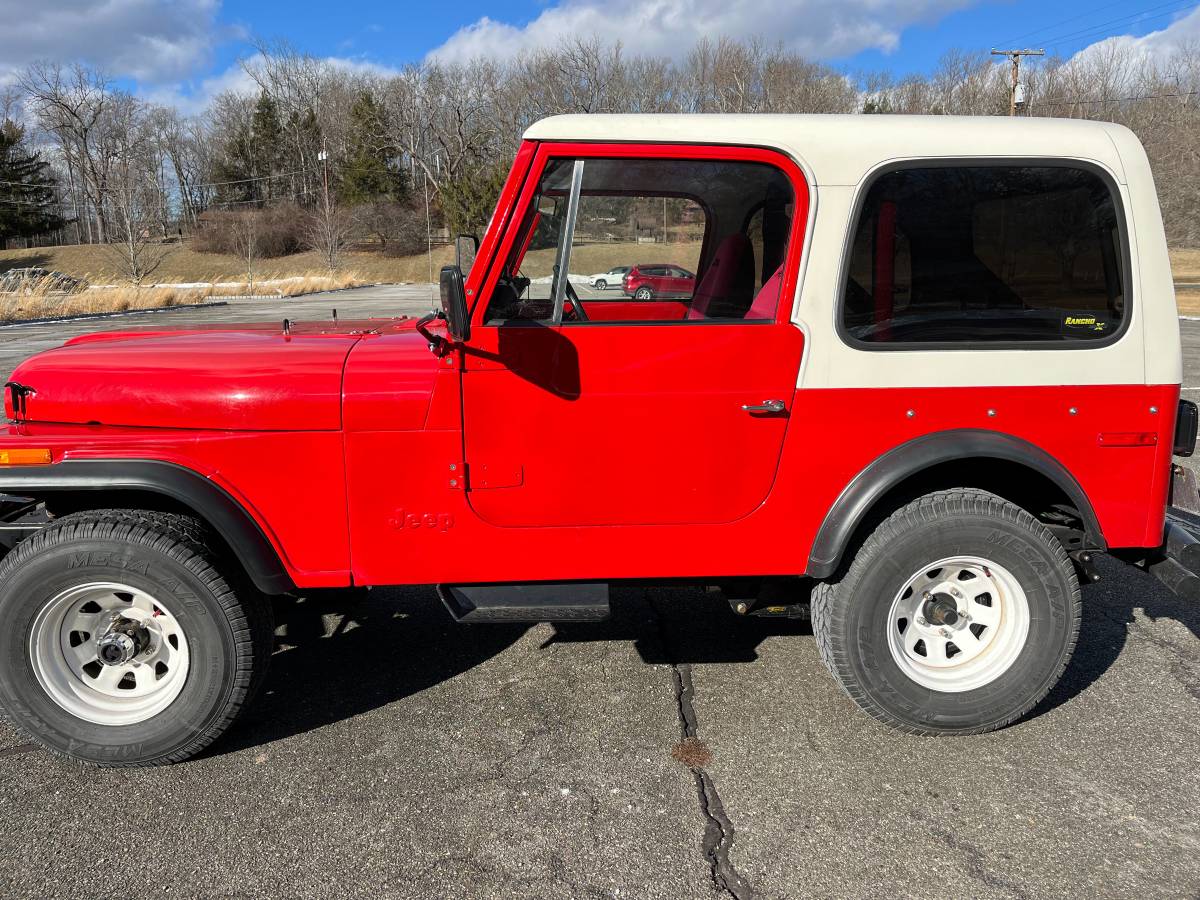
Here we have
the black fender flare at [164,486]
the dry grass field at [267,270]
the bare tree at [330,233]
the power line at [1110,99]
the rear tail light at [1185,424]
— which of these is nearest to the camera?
the black fender flare at [164,486]

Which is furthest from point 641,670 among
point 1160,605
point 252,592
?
point 1160,605

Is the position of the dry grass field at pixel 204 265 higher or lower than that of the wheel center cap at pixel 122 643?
lower

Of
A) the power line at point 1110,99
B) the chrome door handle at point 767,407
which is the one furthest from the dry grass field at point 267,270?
the power line at point 1110,99

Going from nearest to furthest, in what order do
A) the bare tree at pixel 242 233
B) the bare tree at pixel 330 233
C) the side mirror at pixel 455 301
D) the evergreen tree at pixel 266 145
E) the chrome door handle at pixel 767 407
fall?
the side mirror at pixel 455 301, the chrome door handle at pixel 767 407, the bare tree at pixel 330 233, the bare tree at pixel 242 233, the evergreen tree at pixel 266 145

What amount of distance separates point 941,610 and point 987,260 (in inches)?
48.0

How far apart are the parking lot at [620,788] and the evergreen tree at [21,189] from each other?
77.5 metres

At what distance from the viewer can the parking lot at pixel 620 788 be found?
232 centimetres

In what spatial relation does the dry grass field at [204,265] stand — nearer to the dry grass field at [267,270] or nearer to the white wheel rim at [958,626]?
the dry grass field at [267,270]

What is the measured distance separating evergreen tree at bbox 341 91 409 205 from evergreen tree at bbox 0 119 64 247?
1002 inches

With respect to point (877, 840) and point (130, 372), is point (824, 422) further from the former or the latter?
point (130, 372)

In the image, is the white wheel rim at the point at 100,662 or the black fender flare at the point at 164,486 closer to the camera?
the black fender flare at the point at 164,486

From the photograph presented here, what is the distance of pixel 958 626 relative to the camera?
2.96 m

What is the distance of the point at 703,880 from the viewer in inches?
90.3

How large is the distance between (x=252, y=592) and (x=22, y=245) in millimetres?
84622
